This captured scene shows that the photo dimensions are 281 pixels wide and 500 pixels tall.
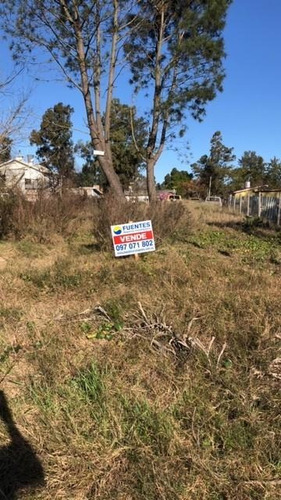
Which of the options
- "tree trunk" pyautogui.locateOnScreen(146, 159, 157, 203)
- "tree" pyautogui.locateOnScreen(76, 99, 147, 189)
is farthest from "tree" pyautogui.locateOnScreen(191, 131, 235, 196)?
"tree trunk" pyautogui.locateOnScreen(146, 159, 157, 203)

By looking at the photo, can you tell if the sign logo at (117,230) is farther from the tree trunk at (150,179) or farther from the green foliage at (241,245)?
the tree trunk at (150,179)

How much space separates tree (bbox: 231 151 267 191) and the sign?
6347 centimetres

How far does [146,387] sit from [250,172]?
78.7 meters

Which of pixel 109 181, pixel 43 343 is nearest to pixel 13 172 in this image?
pixel 109 181

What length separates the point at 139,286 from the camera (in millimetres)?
5551

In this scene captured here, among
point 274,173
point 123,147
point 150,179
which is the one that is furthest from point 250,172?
point 150,179

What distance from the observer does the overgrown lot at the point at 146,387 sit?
222cm

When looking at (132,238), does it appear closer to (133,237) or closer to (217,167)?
(133,237)

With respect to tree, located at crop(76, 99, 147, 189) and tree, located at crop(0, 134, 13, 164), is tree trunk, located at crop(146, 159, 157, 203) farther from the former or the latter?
tree, located at crop(0, 134, 13, 164)

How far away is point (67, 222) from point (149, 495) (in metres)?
9.50

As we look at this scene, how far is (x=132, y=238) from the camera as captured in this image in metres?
7.22

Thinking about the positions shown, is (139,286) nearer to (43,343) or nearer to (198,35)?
(43,343)

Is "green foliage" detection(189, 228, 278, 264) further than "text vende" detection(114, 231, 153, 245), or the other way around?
"green foliage" detection(189, 228, 278, 264)

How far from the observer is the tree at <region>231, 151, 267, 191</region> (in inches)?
2739
